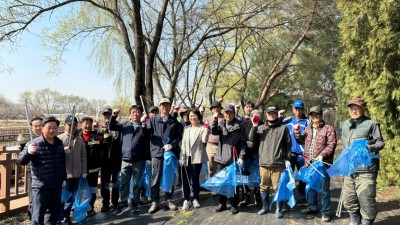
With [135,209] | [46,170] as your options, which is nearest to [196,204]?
[135,209]

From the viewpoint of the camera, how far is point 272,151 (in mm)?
5043

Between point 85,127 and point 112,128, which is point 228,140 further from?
point 85,127

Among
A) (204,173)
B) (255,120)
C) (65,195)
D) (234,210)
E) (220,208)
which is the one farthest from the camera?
(204,173)

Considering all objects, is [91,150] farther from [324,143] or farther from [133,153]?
[324,143]

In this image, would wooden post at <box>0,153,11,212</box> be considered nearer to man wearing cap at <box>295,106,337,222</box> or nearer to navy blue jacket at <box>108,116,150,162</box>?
navy blue jacket at <box>108,116,150,162</box>

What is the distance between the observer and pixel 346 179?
181 inches

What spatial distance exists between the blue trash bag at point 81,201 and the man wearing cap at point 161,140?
105cm

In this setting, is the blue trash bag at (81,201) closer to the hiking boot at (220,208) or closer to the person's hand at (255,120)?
the hiking boot at (220,208)

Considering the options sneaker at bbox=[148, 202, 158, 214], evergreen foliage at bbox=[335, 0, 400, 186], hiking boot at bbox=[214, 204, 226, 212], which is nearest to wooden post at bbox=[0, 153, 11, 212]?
sneaker at bbox=[148, 202, 158, 214]

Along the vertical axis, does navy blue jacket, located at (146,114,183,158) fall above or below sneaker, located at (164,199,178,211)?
above

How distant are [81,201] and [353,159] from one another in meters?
4.06

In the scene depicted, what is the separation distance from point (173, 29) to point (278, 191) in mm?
8049

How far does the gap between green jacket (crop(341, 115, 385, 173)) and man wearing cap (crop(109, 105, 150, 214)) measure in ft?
10.5

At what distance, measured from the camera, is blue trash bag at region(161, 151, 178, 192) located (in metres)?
5.57
